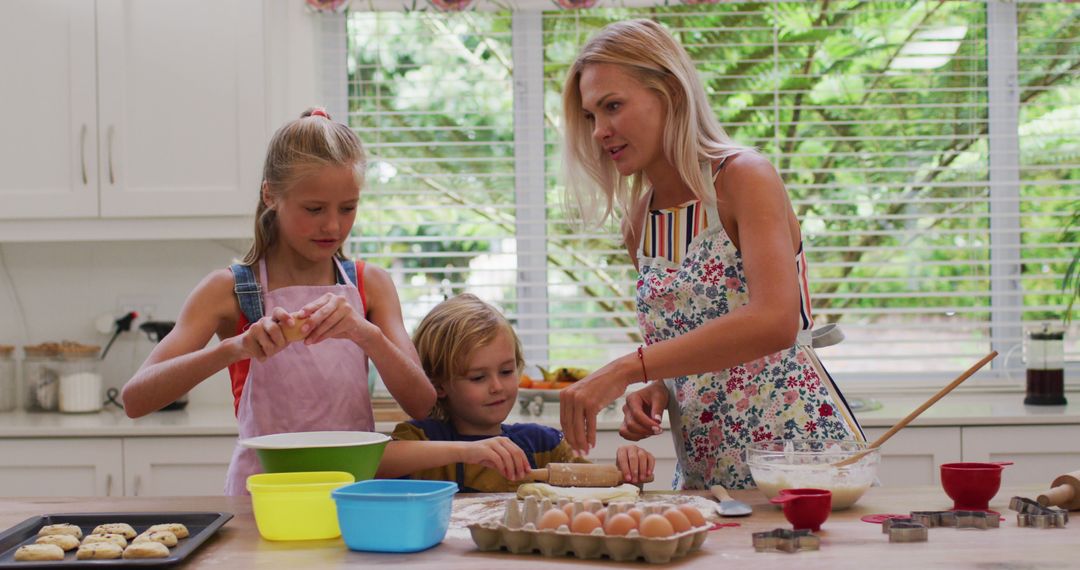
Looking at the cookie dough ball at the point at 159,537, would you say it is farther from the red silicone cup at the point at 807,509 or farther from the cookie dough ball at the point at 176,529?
the red silicone cup at the point at 807,509

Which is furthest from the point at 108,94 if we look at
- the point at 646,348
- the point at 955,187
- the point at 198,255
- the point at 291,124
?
the point at 955,187

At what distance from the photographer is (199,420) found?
Result: 9.95 ft

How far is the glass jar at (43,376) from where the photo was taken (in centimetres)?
324

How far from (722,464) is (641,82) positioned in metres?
0.64

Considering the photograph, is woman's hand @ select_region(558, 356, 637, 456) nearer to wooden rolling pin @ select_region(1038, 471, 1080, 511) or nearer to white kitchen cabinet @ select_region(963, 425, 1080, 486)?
wooden rolling pin @ select_region(1038, 471, 1080, 511)

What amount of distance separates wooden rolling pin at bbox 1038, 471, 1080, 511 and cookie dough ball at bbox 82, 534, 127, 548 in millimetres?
1180

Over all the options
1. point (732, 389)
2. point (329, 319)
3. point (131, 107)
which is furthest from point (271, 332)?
point (131, 107)

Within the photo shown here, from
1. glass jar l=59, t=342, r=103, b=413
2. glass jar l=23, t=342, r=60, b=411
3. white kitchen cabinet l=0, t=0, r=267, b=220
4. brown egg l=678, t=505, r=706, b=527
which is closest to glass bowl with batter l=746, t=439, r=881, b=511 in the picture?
brown egg l=678, t=505, r=706, b=527

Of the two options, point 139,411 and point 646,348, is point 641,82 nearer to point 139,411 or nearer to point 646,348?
point 646,348

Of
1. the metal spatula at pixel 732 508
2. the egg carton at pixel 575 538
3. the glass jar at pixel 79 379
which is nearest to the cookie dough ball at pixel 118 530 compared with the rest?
the egg carton at pixel 575 538

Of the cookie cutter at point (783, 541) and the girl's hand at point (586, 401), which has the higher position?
the girl's hand at point (586, 401)

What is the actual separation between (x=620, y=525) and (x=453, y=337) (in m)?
0.73

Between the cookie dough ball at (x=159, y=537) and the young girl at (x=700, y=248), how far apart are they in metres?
0.74

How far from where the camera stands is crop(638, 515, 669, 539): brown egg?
122cm
